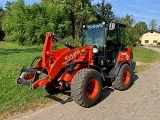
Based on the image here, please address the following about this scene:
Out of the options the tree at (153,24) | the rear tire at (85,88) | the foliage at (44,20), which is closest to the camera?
the rear tire at (85,88)

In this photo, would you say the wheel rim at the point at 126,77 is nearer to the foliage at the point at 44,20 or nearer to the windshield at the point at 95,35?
the windshield at the point at 95,35

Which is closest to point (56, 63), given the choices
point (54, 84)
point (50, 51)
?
point (50, 51)

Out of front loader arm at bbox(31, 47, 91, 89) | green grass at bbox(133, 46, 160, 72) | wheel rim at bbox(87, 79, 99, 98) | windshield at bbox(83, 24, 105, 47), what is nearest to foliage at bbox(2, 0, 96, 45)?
green grass at bbox(133, 46, 160, 72)

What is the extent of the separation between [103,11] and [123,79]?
5205cm

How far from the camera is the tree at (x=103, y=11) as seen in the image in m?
53.9

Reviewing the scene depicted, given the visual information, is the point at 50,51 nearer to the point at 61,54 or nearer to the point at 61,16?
the point at 61,54

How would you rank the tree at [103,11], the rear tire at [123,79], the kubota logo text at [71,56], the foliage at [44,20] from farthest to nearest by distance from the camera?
the tree at [103,11]
the foliage at [44,20]
the rear tire at [123,79]
the kubota logo text at [71,56]

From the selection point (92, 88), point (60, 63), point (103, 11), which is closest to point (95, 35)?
point (92, 88)

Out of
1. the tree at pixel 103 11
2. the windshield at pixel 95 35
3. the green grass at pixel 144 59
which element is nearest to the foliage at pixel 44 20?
the tree at pixel 103 11

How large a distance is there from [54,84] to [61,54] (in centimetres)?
97

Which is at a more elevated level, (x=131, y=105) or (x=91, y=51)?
(x=91, y=51)

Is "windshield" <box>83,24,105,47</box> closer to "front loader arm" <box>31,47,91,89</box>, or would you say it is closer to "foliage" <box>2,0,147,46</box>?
"front loader arm" <box>31,47,91,89</box>

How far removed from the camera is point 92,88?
6.54 metres

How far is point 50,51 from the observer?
20.5 ft
